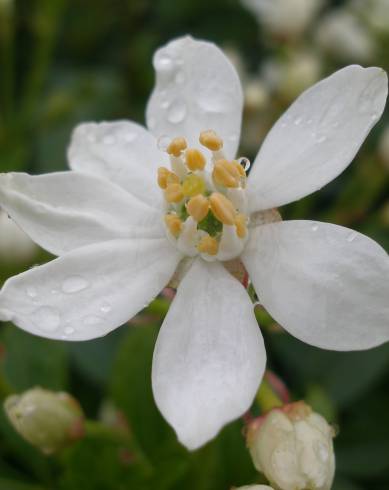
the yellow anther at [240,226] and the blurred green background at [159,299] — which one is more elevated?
the yellow anther at [240,226]

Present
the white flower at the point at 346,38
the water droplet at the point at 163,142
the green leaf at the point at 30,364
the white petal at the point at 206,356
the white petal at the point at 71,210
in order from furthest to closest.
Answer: the white flower at the point at 346,38 < the green leaf at the point at 30,364 < the water droplet at the point at 163,142 < the white petal at the point at 71,210 < the white petal at the point at 206,356

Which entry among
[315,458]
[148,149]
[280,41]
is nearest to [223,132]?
[148,149]

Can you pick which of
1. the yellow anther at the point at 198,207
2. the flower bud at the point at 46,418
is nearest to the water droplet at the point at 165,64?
the yellow anther at the point at 198,207

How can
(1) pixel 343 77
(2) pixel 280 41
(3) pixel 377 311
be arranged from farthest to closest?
(2) pixel 280 41, (1) pixel 343 77, (3) pixel 377 311

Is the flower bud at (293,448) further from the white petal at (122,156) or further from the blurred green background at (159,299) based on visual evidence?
the white petal at (122,156)

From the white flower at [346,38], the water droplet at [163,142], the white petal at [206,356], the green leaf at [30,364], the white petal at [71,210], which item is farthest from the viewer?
the white flower at [346,38]

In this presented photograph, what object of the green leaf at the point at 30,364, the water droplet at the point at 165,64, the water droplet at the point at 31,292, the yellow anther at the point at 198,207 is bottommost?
the green leaf at the point at 30,364

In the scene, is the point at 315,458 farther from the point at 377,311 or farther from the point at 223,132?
the point at 223,132

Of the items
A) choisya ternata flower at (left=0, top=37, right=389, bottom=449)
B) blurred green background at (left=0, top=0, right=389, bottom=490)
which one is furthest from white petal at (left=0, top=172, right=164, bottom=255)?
blurred green background at (left=0, top=0, right=389, bottom=490)
